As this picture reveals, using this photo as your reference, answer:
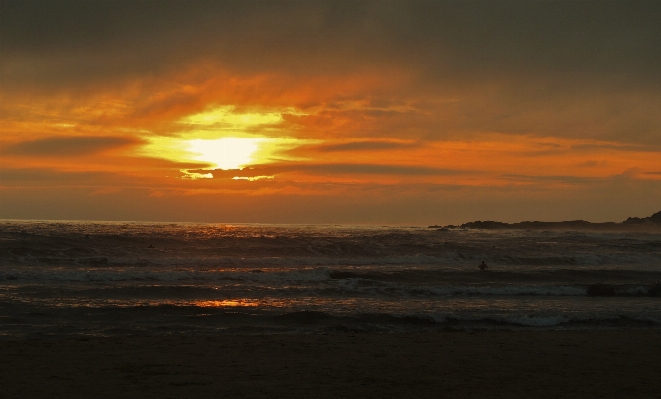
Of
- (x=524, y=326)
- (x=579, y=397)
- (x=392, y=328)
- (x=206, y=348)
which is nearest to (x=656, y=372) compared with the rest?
(x=579, y=397)

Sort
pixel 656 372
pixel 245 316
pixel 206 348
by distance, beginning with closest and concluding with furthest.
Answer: pixel 656 372 < pixel 206 348 < pixel 245 316

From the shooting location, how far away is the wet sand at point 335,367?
946 centimetres

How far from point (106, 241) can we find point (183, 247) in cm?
567

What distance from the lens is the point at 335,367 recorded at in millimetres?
11195

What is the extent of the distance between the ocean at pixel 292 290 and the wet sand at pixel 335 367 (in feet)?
6.91

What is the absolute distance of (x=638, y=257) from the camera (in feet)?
142

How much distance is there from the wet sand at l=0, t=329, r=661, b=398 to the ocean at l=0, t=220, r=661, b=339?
82.9 inches

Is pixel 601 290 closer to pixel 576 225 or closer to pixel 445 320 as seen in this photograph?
pixel 445 320

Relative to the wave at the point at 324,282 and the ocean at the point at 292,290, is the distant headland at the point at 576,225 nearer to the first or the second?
the ocean at the point at 292,290

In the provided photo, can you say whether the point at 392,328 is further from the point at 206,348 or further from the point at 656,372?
the point at 656,372

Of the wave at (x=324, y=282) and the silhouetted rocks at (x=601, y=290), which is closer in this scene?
the wave at (x=324, y=282)

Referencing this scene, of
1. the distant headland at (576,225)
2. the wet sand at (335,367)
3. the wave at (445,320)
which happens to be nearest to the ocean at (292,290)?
the wave at (445,320)

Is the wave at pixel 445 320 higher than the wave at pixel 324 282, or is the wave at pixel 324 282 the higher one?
the wave at pixel 324 282

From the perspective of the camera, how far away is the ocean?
1689 cm
